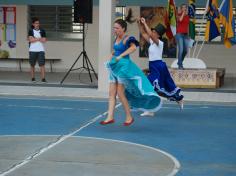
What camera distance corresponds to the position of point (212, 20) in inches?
761

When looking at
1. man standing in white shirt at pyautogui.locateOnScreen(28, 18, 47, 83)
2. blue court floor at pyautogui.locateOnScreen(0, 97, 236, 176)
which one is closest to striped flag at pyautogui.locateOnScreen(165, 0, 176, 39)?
man standing in white shirt at pyautogui.locateOnScreen(28, 18, 47, 83)

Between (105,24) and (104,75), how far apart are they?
1.42 m

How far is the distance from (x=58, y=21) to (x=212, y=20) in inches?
255

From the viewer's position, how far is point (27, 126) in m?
11.8

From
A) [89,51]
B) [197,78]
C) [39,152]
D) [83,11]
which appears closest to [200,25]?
[197,78]

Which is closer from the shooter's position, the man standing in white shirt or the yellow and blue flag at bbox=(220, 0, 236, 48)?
the man standing in white shirt

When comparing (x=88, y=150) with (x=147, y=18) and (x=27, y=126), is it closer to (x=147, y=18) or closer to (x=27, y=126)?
(x=27, y=126)

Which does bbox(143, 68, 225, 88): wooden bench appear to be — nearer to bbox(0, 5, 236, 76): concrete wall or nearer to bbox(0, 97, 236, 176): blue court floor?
bbox(0, 97, 236, 176): blue court floor

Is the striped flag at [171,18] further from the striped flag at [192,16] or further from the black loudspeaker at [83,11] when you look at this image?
the black loudspeaker at [83,11]

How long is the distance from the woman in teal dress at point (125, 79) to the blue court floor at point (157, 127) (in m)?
0.42

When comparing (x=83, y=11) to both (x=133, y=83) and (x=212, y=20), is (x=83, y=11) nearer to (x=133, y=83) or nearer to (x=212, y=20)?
(x=212, y=20)

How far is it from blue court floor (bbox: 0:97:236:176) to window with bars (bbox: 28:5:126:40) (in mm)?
7657

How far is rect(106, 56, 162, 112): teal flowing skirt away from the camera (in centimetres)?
1152

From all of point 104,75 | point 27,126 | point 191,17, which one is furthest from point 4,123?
point 191,17
